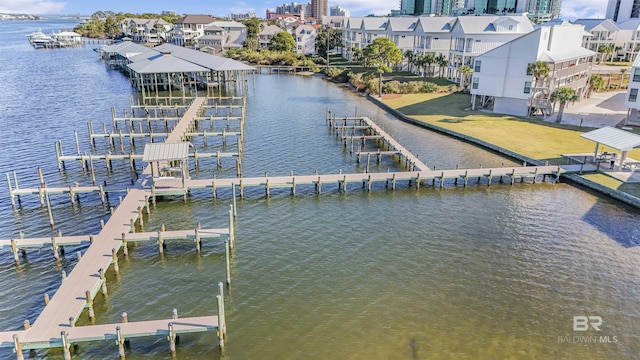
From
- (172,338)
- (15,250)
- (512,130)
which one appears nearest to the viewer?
(172,338)

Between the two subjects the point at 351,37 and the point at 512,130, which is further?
the point at 351,37

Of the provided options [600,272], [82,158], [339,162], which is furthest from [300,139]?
[600,272]

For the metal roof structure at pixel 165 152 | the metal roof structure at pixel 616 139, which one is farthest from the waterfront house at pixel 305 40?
the metal roof structure at pixel 165 152

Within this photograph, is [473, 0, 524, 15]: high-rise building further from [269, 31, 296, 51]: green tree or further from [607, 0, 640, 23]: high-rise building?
[269, 31, 296, 51]: green tree

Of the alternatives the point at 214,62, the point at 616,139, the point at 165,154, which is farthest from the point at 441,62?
the point at 165,154

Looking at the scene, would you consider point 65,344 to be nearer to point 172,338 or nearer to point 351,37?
point 172,338

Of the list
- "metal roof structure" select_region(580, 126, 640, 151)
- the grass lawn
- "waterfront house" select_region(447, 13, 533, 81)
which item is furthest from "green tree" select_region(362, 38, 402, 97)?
"metal roof structure" select_region(580, 126, 640, 151)

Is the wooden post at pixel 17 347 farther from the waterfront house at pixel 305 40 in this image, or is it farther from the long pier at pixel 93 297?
the waterfront house at pixel 305 40
